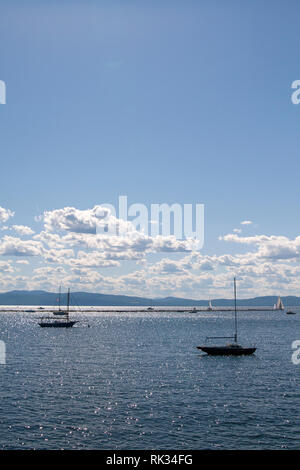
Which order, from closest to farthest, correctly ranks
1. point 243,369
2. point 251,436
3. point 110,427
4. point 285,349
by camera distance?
point 251,436
point 110,427
point 243,369
point 285,349

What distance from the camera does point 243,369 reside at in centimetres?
8481

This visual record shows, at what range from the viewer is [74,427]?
45.0 meters

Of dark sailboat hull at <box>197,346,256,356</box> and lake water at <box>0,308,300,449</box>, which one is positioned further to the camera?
dark sailboat hull at <box>197,346,256,356</box>

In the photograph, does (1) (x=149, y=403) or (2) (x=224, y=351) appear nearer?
(1) (x=149, y=403)

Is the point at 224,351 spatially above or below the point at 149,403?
below

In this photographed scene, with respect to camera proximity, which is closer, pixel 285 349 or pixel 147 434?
pixel 147 434

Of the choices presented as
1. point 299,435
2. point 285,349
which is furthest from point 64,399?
point 285,349

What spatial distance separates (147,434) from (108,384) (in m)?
26.8

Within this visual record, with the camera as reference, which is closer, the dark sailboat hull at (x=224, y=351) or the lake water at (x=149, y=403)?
the lake water at (x=149, y=403)
